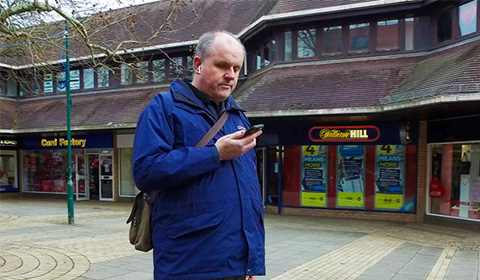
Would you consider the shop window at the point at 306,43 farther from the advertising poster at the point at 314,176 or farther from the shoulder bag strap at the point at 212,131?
the shoulder bag strap at the point at 212,131

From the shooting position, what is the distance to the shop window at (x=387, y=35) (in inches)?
460

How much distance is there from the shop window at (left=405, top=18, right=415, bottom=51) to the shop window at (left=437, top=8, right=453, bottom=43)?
0.67m

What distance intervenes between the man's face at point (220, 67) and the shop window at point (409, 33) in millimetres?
10987

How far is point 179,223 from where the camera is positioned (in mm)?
1816

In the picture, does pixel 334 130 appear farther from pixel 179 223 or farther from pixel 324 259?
pixel 179 223

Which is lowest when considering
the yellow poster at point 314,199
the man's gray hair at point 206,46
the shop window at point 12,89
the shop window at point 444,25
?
the yellow poster at point 314,199

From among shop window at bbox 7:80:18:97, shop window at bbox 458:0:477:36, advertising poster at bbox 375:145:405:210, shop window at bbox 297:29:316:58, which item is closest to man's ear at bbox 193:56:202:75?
shop window at bbox 458:0:477:36

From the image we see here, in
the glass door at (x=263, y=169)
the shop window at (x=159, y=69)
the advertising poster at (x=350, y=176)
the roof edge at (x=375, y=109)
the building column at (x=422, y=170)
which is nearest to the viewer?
the roof edge at (x=375, y=109)

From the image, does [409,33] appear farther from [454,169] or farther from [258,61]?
[258,61]

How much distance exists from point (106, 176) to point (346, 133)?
34.3ft

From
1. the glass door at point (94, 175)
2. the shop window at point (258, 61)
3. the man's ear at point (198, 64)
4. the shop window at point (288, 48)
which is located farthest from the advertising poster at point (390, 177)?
the glass door at point (94, 175)

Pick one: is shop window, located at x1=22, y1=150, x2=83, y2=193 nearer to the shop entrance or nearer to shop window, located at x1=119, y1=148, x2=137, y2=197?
the shop entrance

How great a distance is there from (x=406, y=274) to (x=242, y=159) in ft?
16.4

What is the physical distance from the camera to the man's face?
1.92 meters
